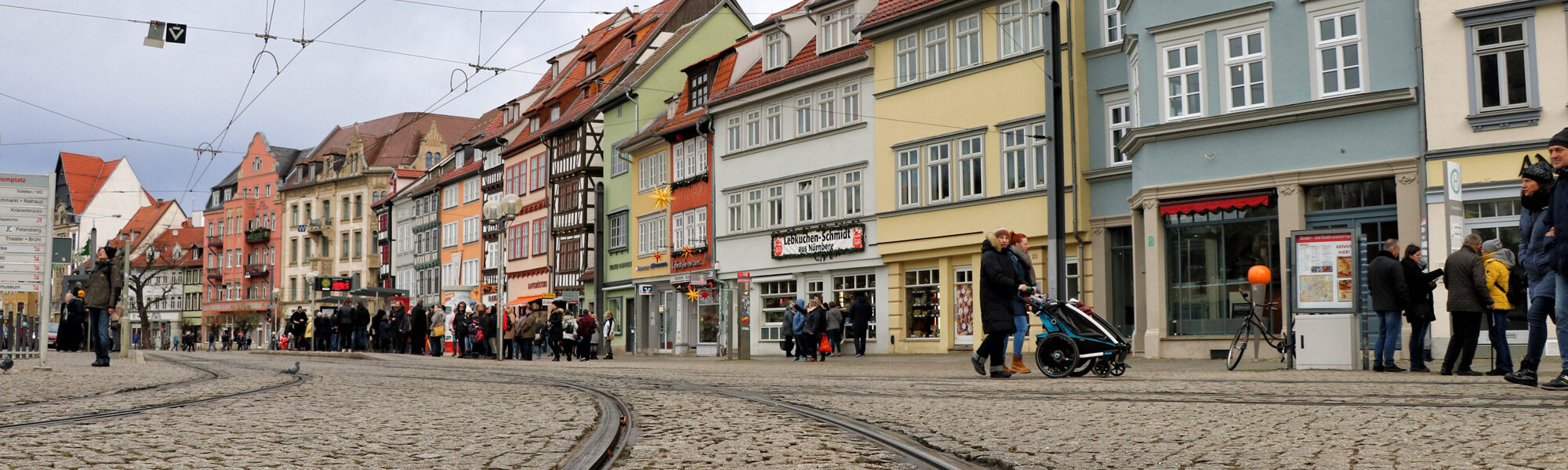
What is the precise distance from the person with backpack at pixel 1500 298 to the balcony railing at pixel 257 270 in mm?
97939

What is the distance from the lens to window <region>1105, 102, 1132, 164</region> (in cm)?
2873

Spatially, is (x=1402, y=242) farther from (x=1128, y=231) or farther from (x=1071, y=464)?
(x=1071, y=464)

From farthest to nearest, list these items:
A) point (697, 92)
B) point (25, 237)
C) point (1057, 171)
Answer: point (697, 92) < point (1057, 171) < point (25, 237)

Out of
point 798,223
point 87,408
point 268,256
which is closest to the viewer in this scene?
point 87,408

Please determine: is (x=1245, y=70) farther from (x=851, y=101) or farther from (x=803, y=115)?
(x=803, y=115)

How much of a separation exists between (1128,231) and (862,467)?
916 inches

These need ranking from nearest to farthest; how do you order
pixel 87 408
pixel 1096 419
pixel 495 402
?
1. pixel 1096 419
2. pixel 87 408
3. pixel 495 402

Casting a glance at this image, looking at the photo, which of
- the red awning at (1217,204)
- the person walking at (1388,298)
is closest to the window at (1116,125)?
the red awning at (1217,204)

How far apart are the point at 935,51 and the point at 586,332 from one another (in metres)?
10.3

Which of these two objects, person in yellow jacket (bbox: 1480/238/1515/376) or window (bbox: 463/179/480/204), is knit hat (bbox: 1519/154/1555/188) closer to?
person in yellow jacket (bbox: 1480/238/1515/376)

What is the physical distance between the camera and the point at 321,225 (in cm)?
9575

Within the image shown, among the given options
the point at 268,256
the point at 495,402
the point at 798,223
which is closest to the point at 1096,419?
the point at 495,402

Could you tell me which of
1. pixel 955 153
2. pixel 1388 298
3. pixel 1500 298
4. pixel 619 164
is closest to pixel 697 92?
pixel 619 164

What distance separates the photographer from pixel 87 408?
32.6 ft
